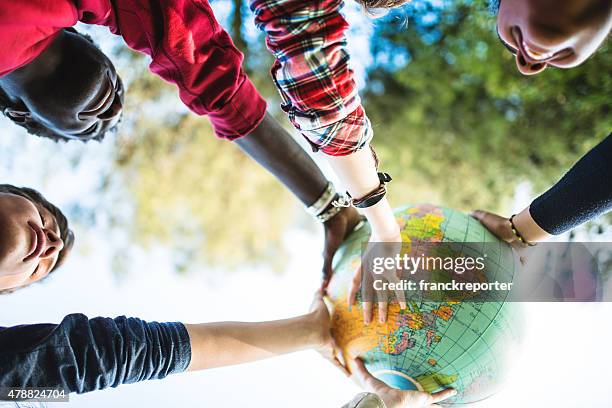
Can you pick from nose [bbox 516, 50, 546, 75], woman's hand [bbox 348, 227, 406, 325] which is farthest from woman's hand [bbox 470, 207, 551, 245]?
nose [bbox 516, 50, 546, 75]

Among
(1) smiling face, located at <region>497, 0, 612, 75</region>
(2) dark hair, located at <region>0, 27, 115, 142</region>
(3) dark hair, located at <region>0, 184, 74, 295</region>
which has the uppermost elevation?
(2) dark hair, located at <region>0, 27, 115, 142</region>

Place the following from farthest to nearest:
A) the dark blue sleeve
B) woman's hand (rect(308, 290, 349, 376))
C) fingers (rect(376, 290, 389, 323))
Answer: woman's hand (rect(308, 290, 349, 376)) → fingers (rect(376, 290, 389, 323)) → the dark blue sleeve

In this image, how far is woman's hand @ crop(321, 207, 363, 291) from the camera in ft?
3.61

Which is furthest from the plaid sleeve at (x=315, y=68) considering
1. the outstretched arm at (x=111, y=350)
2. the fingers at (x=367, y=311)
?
the outstretched arm at (x=111, y=350)

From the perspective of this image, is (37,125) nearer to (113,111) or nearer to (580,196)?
(113,111)

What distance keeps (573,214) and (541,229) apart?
0.25ft

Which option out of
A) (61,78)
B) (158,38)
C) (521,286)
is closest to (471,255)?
(521,286)

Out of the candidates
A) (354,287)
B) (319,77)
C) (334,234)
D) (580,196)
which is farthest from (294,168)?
(580,196)

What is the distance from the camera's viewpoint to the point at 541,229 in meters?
0.93

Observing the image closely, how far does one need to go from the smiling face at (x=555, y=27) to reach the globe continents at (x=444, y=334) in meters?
0.39

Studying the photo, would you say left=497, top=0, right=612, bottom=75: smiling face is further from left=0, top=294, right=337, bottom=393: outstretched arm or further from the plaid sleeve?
left=0, top=294, right=337, bottom=393: outstretched arm

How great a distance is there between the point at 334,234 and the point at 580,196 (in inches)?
19.4

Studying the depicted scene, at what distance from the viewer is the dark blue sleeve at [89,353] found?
77 centimetres

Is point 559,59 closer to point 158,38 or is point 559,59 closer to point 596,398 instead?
point 158,38
